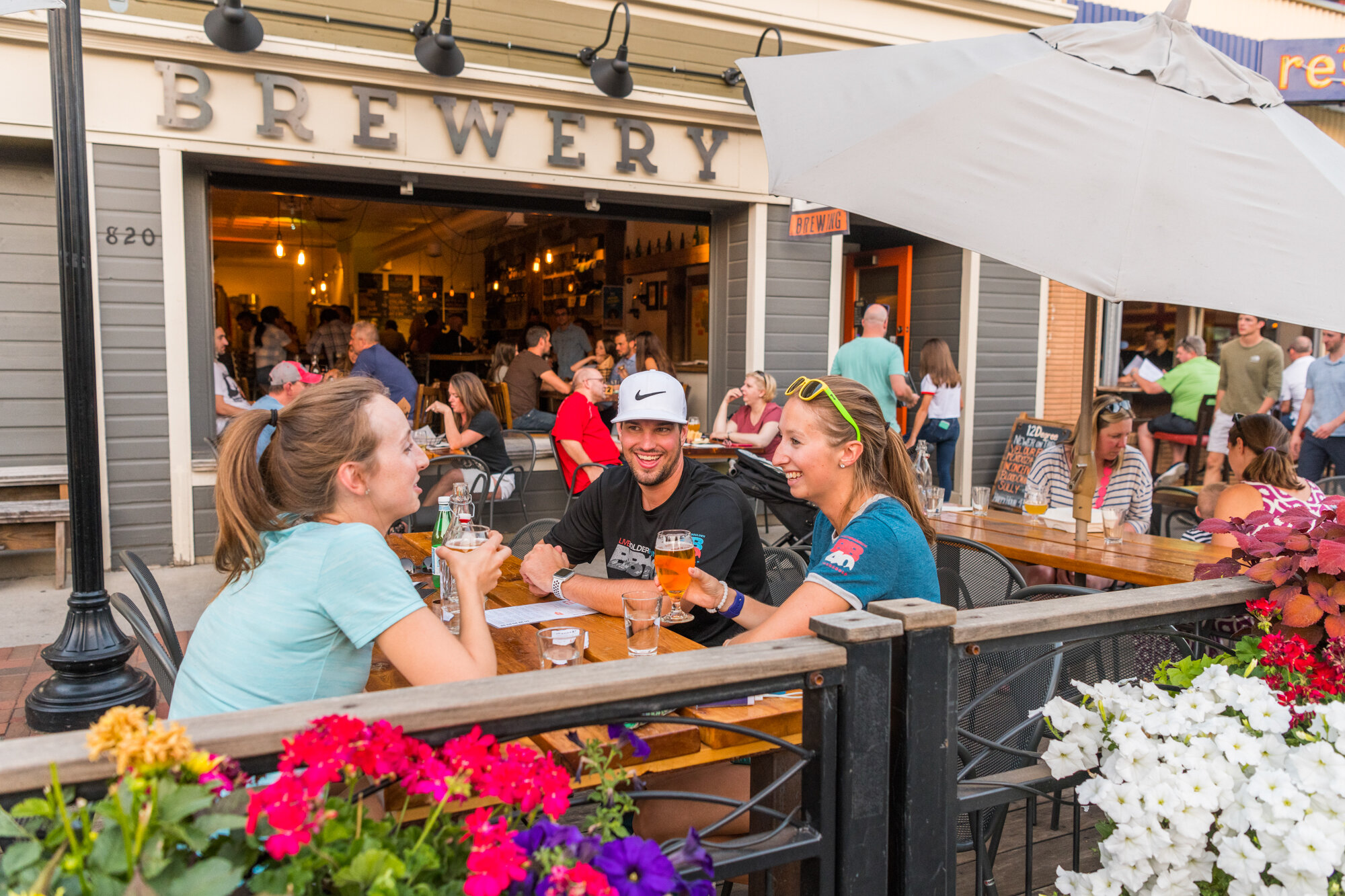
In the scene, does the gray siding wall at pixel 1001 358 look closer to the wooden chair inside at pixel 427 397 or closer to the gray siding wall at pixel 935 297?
the gray siding wall at pixel 935 297

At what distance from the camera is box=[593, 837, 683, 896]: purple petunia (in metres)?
1.18

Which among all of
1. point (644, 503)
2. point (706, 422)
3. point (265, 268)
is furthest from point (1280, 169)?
point (265, 268)

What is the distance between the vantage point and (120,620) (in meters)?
5.01

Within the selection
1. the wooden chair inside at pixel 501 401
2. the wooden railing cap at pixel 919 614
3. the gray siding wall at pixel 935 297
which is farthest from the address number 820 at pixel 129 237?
the gray siding wall at pixel 935 297

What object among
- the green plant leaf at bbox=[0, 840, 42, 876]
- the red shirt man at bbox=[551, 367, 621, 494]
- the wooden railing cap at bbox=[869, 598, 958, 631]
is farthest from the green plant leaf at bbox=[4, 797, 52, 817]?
the red shirt man at bbox=[551, 367, 621, 494]

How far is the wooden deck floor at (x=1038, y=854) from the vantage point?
9.28ft

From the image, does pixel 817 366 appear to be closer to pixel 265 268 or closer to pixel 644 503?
pixel 644 503

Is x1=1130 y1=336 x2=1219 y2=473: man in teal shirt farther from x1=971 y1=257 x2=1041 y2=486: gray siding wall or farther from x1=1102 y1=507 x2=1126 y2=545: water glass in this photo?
x1=1102 y1=507 x2=1126 y2=545: water glass

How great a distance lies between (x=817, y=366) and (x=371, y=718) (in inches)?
291

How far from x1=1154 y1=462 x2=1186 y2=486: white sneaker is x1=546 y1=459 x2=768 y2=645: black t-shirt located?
4.03m

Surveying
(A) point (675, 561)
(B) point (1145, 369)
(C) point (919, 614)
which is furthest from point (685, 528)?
(B) point (1145, 369)

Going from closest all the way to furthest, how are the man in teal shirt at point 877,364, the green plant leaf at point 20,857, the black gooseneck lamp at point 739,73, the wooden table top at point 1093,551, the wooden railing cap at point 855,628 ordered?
the green plant leaf at point 20,857 < the wooden railing cap at point 855,628 < the wooden table top at point 1093,551 < the man in teal shirt at point 877,364 < the black gooseneck lamp at point 739,73

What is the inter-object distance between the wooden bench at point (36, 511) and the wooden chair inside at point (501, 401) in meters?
3.73

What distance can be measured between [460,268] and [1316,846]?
14252 millimetres
